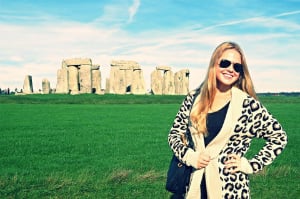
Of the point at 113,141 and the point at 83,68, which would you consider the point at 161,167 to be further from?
the point at 83,68

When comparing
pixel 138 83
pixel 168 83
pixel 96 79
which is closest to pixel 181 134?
pixel 96 79

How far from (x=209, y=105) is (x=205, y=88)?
0.59ft

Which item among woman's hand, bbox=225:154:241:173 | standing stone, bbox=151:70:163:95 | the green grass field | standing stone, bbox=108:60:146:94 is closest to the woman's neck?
woman's hand, bbox=225:154:241:173

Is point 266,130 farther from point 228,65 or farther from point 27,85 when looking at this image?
point 27,85

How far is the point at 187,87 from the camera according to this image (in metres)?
70.1

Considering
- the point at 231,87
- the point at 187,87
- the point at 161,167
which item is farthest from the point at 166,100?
the point at 231,87

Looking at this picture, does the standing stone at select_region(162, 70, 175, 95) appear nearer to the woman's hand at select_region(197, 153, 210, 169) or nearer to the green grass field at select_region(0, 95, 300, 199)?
the green grass field at select_region(0, 95, 300, 199)

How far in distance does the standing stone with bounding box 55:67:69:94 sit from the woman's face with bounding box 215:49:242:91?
5852cm

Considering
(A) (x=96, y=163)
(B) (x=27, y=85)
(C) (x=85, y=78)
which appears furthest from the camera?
(B) (x=27, y=85)

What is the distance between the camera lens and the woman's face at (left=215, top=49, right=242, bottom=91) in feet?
13.1

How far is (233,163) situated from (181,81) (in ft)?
215

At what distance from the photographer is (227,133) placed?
3834 millimetres

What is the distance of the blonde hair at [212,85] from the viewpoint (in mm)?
3926

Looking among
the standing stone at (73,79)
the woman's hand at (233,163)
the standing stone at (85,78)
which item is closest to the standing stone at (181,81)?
the standing stone at (85,78)
